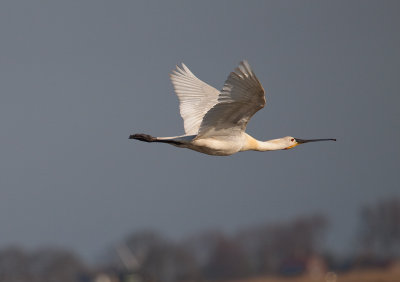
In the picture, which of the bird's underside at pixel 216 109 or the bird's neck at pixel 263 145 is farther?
the bird's neck at pixel 263 145

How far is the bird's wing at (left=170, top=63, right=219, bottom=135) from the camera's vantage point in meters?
17.2

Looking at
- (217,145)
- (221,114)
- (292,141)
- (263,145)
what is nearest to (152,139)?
(217,145)

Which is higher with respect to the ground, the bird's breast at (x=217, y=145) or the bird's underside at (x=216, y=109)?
the bird's underside at (x=216, y=109)

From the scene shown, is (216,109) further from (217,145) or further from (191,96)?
(191,96)

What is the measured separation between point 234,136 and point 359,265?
71536 mm

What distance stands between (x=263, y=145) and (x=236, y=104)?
8.52ft

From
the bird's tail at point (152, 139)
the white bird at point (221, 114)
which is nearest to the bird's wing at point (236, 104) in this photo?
the white bird at point (221, 114)

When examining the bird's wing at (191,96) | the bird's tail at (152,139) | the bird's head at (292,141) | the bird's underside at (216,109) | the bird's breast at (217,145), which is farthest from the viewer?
the bird's head at (292,141)

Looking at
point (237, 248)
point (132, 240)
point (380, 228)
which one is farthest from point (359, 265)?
point (132, 240)

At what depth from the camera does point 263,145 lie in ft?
56.0

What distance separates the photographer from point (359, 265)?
8500 cm

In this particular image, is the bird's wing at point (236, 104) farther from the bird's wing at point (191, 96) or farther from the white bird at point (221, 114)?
the bird's wing at point (191, 96)

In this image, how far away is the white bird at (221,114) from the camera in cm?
1414

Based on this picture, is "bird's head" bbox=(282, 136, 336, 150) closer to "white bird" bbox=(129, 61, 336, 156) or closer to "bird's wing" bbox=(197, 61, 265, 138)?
"white bird" bbox=(129, 61, 336, 156)
